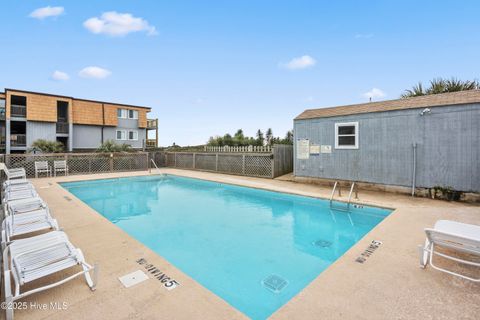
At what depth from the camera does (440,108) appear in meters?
7.43

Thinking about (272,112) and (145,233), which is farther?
(272,112)

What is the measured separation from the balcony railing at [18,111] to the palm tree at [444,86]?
2786cm

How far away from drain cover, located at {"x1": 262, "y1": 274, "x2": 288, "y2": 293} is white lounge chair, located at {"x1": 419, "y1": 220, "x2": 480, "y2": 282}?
1.89 m

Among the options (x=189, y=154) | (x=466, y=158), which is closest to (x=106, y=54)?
(x=189, y=154)

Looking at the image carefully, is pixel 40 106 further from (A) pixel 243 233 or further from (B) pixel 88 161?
(A) pixel 243 233

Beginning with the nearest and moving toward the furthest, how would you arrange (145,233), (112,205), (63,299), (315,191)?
(63,299) < (145,233) < (112,205) < (315,191)

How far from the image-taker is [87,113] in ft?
66.3

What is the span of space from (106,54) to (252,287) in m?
15.0

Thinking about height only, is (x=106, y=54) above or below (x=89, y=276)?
above

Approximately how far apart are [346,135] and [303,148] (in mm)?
1906

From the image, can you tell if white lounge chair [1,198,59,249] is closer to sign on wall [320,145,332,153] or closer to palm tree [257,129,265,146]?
sign on wall [320,145,332,153]

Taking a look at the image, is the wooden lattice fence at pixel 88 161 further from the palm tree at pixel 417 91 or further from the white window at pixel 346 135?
the palm tree at pixel 417 91

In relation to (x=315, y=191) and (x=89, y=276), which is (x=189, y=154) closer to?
(x=315, y=191)

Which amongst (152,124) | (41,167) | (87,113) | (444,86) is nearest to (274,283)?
(41,167)
